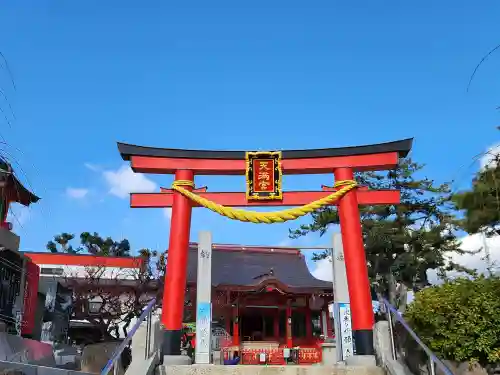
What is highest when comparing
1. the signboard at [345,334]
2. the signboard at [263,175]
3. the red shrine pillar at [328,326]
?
the signboard at [263,175]

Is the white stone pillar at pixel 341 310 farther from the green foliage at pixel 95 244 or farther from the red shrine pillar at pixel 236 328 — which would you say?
the green foliage at pixel 95 244

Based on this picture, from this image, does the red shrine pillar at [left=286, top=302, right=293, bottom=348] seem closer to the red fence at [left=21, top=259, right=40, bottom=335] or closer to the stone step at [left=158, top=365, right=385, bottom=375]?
the red fence at [left=21, top=259, right=40, bottom=335]

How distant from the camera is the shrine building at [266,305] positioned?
20875mm

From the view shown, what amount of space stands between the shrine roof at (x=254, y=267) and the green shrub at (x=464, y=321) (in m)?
13.6

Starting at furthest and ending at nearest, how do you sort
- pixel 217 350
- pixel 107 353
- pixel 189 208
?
pixel 217 350
pixel 107 353
pixel 189 208

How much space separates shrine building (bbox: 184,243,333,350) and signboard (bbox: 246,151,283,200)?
335 inches

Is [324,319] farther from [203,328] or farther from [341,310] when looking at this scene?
[203,328]

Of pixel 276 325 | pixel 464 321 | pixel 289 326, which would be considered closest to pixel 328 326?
pixel 289 326

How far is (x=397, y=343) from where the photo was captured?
8734mm

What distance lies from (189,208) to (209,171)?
1.15m

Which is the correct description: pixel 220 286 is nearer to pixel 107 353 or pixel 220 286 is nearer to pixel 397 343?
pixel 107 353

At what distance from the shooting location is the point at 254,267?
24.7 m

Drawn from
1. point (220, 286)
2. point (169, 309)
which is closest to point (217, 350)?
point (220, 286)

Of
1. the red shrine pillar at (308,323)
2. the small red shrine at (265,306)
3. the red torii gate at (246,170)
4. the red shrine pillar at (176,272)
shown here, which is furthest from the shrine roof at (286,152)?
the red shrine pillar at (308,323)
